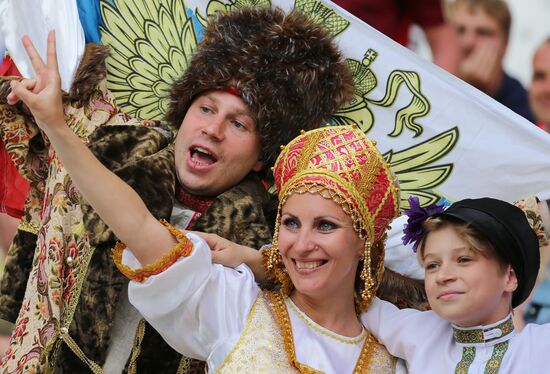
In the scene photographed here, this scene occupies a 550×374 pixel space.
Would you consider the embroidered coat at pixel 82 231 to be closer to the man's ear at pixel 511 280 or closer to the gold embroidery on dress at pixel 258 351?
the gold embroidery on dress at pixel 258 351

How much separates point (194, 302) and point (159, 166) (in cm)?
61

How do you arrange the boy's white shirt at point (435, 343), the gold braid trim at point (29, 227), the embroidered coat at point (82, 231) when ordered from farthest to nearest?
1. the gold braid trim at point (29, 227)
2. the embroidered coat at point (82, 231)
3. the boy's white shirt at point (435, 343)

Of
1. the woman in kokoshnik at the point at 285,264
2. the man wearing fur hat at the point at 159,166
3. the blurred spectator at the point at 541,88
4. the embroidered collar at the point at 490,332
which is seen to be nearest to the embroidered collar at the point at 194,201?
the man wearing fur hat at the point at 159,166

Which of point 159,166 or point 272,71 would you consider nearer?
point 159,166

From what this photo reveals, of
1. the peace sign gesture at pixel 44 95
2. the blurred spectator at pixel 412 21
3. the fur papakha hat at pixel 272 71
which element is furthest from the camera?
the blurred spectator at pixel 412 21

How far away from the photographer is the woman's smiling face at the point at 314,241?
3.05 metres

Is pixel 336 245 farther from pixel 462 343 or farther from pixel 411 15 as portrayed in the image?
pixel 411 15

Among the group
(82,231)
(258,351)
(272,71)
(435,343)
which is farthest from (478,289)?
(82,231)

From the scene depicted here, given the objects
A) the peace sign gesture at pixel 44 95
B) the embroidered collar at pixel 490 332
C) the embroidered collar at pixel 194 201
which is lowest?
the embroidered collar at pixel 194 201

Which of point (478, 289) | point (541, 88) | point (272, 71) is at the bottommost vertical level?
point (478, 289)

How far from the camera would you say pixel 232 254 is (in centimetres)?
316

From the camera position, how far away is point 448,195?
3766mm

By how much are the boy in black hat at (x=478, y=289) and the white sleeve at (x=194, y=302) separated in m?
0.55

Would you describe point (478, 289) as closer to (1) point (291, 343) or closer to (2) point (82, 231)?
(1) point (291, 343)
